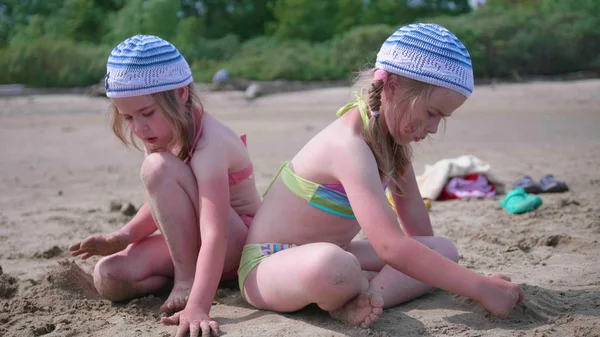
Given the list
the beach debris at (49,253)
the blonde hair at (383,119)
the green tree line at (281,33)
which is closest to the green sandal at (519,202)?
the blonde hair at (383,119)

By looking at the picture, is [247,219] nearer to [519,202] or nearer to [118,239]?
[118,239]

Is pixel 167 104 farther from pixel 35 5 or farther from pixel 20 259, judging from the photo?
pixel 35 5

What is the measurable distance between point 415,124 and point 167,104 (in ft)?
3.27

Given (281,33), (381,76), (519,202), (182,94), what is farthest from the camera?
(281,33)

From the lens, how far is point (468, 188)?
4961 millimetres

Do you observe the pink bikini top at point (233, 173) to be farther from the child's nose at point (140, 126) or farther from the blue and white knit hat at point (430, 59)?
the blue and white knit hat at point (430, 59)

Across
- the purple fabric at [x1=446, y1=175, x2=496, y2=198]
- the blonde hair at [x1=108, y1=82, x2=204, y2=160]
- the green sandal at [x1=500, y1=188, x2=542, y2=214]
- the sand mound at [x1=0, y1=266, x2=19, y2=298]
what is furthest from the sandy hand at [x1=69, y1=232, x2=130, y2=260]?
the purple fabric at [x1=446, y1=175, x2=496, y2=198]

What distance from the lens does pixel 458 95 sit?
2.62 metres

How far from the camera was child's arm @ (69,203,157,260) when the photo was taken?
10.5 ft

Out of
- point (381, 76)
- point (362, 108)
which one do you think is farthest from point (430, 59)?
point (362, 108)

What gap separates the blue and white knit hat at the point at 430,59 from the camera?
2564 millimetres

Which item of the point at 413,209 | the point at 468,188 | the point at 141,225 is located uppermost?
the point at 413,209

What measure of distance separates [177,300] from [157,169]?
1.72 feet

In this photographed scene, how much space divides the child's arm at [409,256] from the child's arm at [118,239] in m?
1.13
